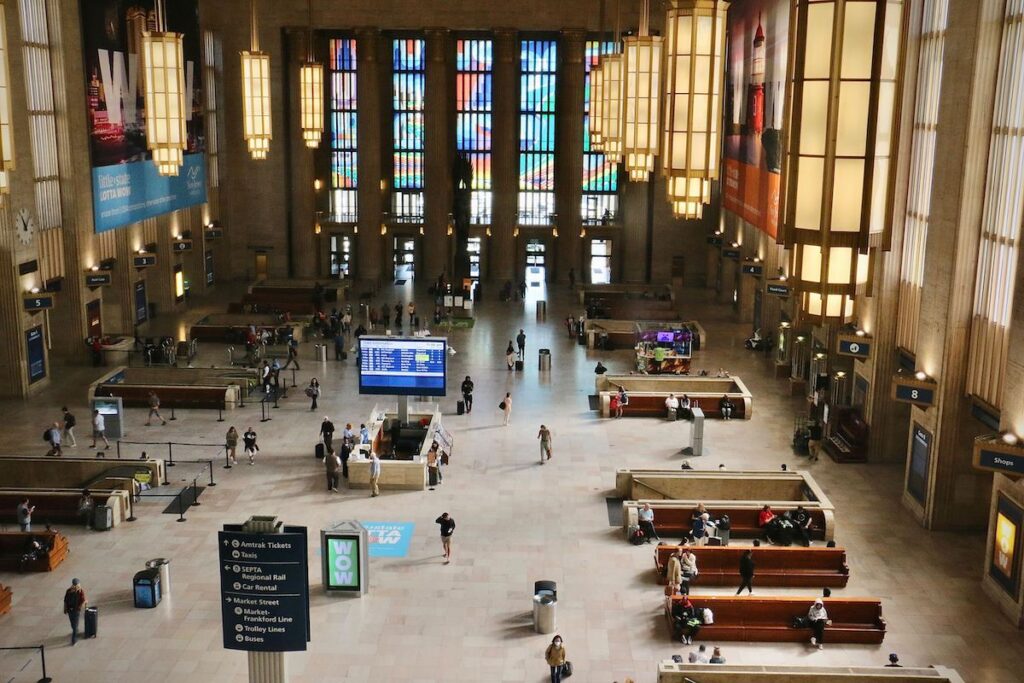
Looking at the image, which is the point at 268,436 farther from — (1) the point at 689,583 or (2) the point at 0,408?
(1) the point at 689,583

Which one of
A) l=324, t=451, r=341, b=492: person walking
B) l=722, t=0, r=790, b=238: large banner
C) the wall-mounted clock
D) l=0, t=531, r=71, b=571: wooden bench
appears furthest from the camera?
l=722, t=0, r=790, b=238: large banner

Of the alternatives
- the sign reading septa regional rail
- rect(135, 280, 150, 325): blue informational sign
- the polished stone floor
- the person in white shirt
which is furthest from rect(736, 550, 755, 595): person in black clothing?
rect(135, 280, 150, 325): blue informational sign

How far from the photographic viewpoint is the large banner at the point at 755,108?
33062 millimetres

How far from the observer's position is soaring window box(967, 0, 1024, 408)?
1925 centimetres

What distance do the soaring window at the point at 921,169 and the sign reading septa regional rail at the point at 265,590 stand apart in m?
16.7

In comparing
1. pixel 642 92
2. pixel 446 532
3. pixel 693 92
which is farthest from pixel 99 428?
pixel 693 92

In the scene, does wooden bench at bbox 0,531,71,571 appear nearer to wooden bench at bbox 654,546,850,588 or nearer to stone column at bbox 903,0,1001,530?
wooden bench at bbox 654,546,850,588

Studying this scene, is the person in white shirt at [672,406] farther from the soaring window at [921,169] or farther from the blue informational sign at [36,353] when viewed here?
the blue informational sign at [36,353]

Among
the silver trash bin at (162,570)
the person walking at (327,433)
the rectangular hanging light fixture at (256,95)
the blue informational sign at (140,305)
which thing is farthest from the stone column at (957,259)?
the blue informational sign at (140,305)

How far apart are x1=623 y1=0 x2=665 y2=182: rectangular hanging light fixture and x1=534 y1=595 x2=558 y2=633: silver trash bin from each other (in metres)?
8.00

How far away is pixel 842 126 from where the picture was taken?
22.7ft

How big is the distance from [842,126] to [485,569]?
47.3ft

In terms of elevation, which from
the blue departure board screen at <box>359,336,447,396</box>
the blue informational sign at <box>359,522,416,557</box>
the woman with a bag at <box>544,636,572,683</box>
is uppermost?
the blue departure board screen at <box>359,336,447,396</box>

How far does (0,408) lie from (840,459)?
2379cm
